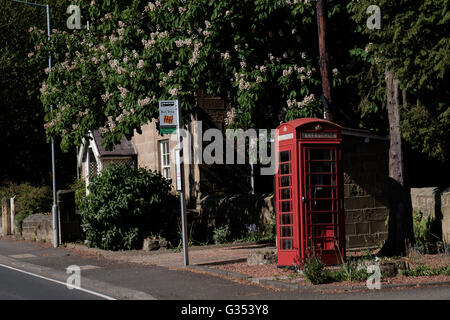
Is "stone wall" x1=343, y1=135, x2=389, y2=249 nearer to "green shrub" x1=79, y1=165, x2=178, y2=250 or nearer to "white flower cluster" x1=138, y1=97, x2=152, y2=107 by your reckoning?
"white flower cluster" x1=138, y1=97, x2=152, y2=107

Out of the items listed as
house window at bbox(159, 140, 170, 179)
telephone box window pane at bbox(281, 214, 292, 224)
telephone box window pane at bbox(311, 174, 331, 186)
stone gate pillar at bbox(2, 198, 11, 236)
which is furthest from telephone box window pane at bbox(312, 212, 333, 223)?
stone gate pillar at bbox(2, 198, 11, 236)

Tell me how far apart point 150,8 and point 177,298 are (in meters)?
9.38

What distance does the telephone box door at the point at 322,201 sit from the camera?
13492 millimetres

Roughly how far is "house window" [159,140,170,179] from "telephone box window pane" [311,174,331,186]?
41.6 ft

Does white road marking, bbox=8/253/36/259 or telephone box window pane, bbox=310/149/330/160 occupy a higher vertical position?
telephone box window pane, bbox=310/149/330/160

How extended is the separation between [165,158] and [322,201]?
1295 centimetres

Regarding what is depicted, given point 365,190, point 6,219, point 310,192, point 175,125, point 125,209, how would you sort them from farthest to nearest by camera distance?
point 6,219, point 125,209, point 365,190, point 175,125, point 310,192

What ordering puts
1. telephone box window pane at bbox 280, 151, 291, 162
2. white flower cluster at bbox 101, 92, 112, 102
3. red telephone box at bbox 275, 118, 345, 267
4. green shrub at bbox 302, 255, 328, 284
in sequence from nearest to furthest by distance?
green shrub at bbox 302, 255, 328, 284 < red telephone box at bbox 275, 118, 345, 267 < telephone box window pane at bbox 280, 151, 291, 162 < white flower cluster at bbox 101, 92, 112, 102

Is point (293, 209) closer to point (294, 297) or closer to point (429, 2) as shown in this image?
point (294, 297)

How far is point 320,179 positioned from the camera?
13.7 m

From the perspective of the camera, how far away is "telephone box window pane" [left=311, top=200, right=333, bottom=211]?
1361 cm

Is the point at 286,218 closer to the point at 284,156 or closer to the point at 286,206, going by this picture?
the point at 286,206

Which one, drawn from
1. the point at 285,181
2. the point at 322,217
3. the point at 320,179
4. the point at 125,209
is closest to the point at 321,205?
the point at 322,217
